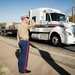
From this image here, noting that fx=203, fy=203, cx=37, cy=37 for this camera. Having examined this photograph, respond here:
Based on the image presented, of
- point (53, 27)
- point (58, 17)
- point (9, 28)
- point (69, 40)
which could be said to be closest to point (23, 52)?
point (69, 40)

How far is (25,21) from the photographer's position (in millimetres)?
6688

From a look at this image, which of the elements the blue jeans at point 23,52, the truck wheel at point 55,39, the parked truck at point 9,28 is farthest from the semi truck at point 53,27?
the parked truck at point 9,28

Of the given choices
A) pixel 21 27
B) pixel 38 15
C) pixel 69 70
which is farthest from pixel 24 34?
pixel 38 15

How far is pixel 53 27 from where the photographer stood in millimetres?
15336

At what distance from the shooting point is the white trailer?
45.7ft

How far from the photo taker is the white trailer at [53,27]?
13922 mm

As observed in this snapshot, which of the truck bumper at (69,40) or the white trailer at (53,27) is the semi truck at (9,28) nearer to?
the white trailer at (53,27)

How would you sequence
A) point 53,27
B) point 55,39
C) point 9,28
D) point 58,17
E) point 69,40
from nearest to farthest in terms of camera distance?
point 69,40
point 55,39
point 53,27
point 58,17
point 9,28

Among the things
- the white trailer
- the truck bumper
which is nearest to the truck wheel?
the white trailer

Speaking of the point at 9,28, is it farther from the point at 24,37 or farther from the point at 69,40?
the point at 24,37

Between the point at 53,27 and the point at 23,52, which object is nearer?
the point at 23,52

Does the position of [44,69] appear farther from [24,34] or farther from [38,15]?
[38,15]

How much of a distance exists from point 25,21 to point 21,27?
24 centimetres

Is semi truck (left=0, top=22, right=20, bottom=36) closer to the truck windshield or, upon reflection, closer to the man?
the truck windshield
